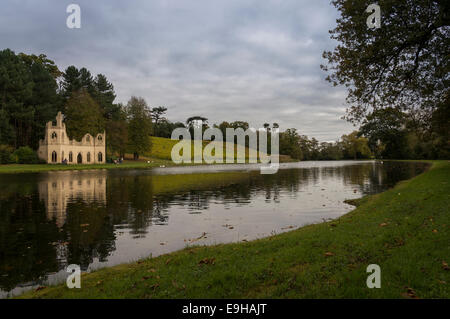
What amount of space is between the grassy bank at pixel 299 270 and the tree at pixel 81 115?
76.9m

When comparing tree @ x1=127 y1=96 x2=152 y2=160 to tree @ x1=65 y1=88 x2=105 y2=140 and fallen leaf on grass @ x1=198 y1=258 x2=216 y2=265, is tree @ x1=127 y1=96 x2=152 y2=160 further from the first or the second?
fallen leaf on grass @ x1=198 y1=258 x2=216 y2=265

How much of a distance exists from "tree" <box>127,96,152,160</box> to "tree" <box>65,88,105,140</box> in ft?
40.2

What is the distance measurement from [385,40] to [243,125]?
160196 millimetres

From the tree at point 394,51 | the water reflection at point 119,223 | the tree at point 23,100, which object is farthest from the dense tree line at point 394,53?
the tree at point 23,100

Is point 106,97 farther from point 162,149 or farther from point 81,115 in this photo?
point 162,149

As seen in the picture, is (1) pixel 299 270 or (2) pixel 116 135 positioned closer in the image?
(1) pixel 299 270

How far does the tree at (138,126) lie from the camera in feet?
288

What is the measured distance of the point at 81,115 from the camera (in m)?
74.9

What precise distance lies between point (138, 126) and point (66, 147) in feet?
80.5

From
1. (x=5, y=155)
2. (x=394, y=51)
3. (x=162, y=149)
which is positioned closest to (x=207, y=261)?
(x=394, y=51)

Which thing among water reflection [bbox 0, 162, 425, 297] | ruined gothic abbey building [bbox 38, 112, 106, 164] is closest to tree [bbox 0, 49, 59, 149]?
ruined gothic abbey building [bbox 38, 112, 106, 164]
